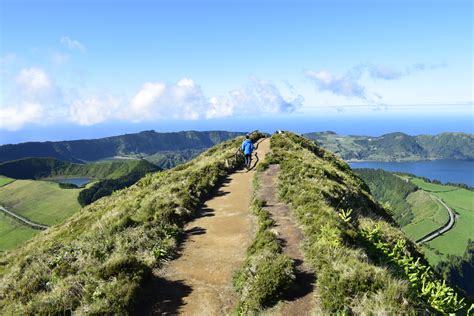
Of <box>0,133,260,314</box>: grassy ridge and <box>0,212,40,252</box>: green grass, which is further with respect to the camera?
<box>0,212,40,252</box>: green grass

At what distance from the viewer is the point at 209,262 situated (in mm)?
15414

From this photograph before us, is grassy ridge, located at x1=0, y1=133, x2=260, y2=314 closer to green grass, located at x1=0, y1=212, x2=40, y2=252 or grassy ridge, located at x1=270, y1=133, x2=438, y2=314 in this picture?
grassy ridge, located at x1=270, y1=133, x2=438, y2=314

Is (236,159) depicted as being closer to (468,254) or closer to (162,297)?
(162,297)

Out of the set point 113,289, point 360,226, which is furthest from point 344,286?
point 360,226

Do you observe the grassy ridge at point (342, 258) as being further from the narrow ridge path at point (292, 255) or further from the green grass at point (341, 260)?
the narrow ridge path at point (292, 255)

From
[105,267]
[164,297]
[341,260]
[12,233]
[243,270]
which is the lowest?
[12,233]

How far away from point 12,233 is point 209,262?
19735 centimetres

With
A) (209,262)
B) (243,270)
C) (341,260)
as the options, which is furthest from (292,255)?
(209,262)

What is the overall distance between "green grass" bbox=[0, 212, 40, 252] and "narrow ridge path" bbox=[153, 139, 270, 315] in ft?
539

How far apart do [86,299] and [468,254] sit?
8306 inches

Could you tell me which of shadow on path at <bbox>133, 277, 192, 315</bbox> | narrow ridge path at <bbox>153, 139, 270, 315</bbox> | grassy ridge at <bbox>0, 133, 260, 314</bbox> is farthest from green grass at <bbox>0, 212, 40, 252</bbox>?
shadow on path at <bbox>133, 277, 192, 315</bbox>

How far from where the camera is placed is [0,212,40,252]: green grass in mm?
156250

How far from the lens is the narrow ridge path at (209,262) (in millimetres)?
12234

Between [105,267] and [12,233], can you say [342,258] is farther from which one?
[12,233]
